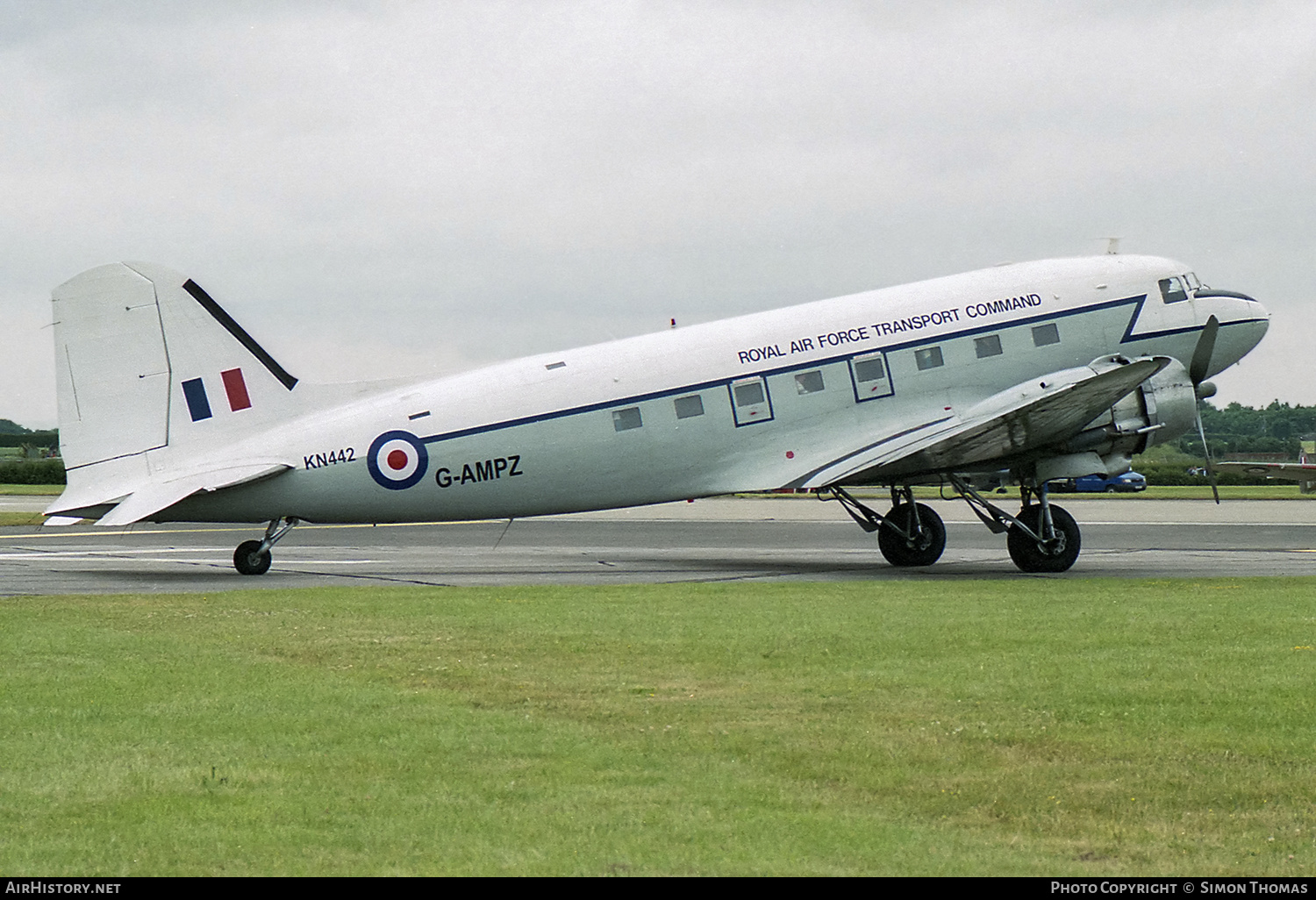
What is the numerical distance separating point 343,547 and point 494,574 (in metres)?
9.35

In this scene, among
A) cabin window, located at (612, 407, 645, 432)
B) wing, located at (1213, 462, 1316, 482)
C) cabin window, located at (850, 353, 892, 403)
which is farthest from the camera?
wing, located at (1213, 462, 1316, 482)

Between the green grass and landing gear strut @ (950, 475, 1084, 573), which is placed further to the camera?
the green grass

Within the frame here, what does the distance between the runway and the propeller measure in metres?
2.40

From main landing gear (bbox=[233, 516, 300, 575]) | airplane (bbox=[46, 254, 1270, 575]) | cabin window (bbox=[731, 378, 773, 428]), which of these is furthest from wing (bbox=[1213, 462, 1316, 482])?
main landing gear (bbox=[233, 516, 300, 575])

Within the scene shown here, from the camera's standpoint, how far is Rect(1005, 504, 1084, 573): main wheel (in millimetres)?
22609

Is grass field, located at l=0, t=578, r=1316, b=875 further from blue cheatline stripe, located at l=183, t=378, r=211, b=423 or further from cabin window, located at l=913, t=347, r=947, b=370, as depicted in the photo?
cabin window, located at l=913, t=347, r=947, b=370

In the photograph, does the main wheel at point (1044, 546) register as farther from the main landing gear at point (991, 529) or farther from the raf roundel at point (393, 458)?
the raf roundel at point (393, 458)

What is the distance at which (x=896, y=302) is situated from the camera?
23.4 m

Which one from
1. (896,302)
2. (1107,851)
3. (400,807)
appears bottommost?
(1107,851)

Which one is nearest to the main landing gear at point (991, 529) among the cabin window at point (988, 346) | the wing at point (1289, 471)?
the cabin window at point (988, 346)

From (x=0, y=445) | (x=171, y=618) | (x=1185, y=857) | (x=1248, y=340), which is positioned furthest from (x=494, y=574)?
(x=0, y=445)

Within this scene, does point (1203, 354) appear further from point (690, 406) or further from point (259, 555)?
point (259, 555)

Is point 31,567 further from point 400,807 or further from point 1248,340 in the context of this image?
point 1248,340

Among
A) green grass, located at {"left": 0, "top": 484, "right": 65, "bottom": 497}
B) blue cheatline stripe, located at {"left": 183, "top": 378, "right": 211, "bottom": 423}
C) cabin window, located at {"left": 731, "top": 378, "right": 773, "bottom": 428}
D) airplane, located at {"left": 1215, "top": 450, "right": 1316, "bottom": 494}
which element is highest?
green grass, located at {"left": 0, "top": 484, "right": 65, "bottom": 497}
